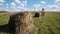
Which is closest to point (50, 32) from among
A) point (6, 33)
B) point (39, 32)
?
point (39, 32)

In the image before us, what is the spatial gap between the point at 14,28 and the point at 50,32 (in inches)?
162

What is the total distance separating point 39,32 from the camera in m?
14.5

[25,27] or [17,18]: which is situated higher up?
[17,18]

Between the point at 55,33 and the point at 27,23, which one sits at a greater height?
the point at 27,23

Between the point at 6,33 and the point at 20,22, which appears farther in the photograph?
the point at 20,22

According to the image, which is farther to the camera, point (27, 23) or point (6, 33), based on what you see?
point (27, 23)

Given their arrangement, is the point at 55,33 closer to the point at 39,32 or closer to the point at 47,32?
the point at 47,32

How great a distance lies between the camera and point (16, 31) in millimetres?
13859

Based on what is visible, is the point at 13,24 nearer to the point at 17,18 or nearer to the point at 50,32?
the point at 17,18

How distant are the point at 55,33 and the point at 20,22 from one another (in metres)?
4.12

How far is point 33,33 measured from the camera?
14086 mm

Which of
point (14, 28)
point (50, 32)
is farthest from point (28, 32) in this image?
point (50, 32)

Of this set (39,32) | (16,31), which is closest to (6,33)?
(16,31)

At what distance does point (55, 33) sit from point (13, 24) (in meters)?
4.88
